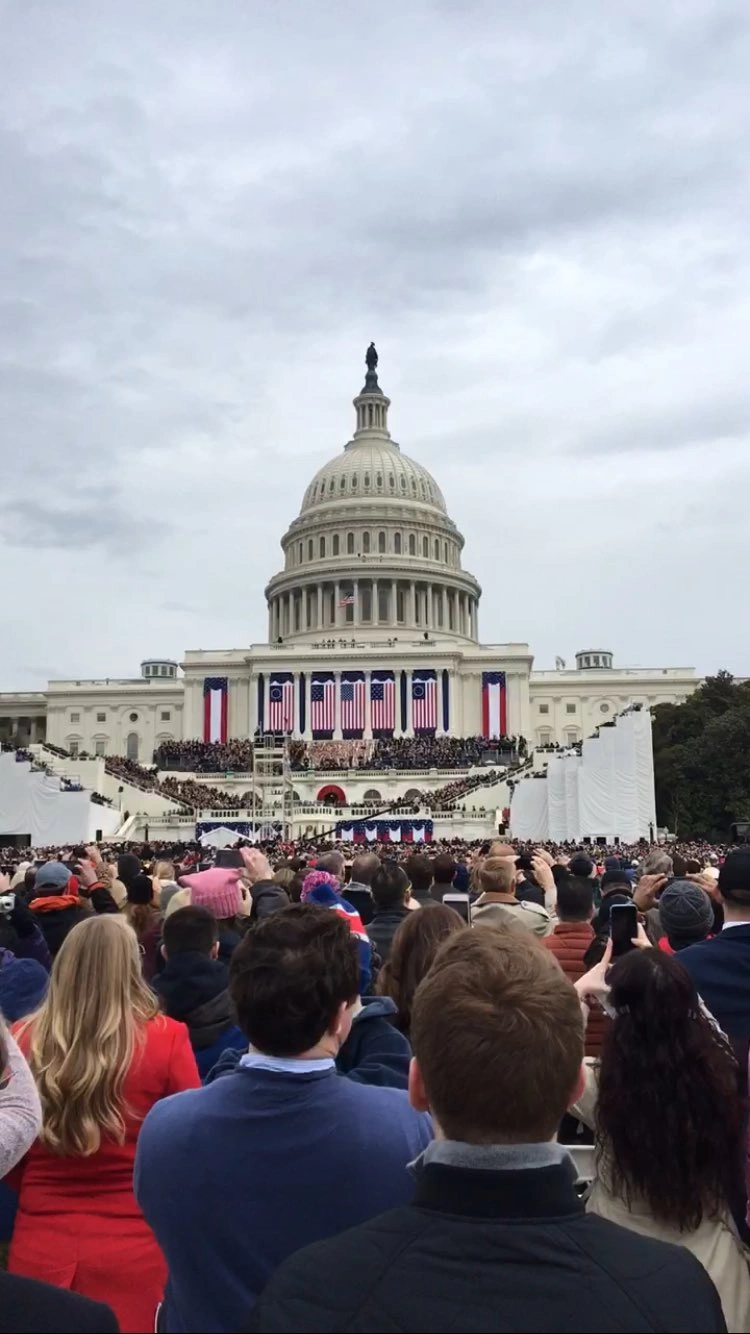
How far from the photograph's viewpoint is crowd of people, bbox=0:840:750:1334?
2.84 metres

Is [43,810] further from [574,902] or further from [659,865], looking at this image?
[574,902]

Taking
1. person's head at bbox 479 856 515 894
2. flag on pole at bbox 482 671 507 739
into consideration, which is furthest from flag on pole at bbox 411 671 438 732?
person's head at bbox 479 856 515 894

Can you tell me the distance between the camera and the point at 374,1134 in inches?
164

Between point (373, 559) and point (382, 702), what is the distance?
2370 cm

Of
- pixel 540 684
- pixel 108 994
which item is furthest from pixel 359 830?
pixel 108 994

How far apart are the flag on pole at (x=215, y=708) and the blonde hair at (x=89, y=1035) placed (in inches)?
4194

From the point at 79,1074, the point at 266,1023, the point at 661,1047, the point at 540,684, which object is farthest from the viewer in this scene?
the point at 540,684

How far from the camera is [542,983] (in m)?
3.31

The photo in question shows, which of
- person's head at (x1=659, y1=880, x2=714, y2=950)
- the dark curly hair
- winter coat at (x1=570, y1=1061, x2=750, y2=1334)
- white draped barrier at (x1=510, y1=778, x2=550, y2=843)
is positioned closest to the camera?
winter coat at (x1=570, y1=1061, x2=750, y2=1334)

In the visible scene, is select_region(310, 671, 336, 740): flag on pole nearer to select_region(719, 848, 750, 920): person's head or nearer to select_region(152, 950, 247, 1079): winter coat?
A: select_region(719, 848, 750, 920): person's head

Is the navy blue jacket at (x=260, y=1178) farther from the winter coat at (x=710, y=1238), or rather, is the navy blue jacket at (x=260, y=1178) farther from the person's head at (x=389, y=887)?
the person's head at (x=389, y=887)

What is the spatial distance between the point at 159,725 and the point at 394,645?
2907 centimetres

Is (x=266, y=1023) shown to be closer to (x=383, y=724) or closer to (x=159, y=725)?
(x=383, y=724)

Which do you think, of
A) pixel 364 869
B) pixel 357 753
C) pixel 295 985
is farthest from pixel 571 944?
pixel 357 753
